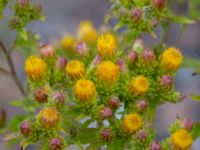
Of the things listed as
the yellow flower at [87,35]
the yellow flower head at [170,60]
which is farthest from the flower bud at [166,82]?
the yellow flower at [87,35]

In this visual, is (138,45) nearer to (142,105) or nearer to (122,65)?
(122,65)

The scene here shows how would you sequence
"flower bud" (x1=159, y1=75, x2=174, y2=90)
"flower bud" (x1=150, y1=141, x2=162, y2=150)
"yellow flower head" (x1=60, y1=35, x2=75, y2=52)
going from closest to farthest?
1. "flower bud" (x1=150, y1=141, x2=162, y2=150)
2. "flower bud" (x1=159, y1=75, x2=174, y2=90)
3. "yellow flower head" (x1=60, y1=35, x2=75, y2=52)

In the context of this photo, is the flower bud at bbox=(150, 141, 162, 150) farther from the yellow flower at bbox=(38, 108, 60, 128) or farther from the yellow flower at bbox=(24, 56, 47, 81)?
the yellow flower at bbox=(24, 56, 47, 81)

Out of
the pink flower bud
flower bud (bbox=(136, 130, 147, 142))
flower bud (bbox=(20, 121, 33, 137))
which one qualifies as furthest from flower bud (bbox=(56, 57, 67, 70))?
flower bud (bbox=(136, 130, 147, 142))

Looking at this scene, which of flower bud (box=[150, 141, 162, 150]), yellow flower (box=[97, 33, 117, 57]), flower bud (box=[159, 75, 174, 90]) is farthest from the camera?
yellow flower (box=[97, 33, 117, 57])

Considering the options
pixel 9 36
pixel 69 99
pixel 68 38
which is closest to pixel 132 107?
pixel 69 99

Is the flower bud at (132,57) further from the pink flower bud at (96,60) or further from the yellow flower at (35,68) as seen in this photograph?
the yellow flower at (35,68)

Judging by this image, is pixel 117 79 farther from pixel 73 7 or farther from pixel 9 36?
pixel 73 7
